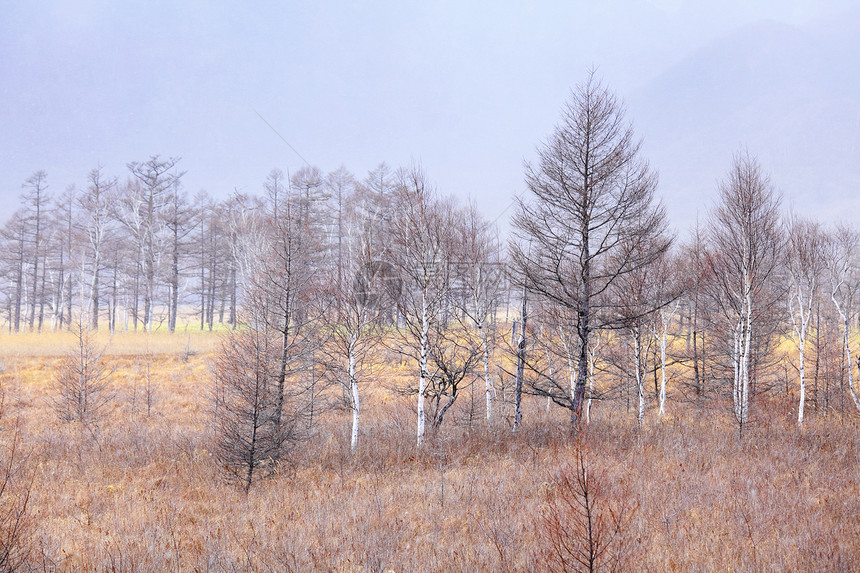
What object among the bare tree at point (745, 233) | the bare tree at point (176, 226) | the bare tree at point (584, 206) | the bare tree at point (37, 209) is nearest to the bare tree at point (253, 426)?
the bare tree at point (584, 206)

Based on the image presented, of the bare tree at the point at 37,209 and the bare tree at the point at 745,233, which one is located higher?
the bare tree at the point at 37,209

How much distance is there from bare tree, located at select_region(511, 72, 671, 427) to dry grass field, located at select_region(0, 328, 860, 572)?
9.84 feet

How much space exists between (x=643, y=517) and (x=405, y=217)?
963cm

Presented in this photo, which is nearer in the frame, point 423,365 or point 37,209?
point 423,365

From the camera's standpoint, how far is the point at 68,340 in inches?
1046

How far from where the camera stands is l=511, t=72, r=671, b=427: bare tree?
34.9 feet

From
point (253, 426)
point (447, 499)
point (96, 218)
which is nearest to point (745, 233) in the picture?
point (447, 499)

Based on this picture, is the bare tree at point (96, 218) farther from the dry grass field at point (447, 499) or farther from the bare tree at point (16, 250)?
the dry grass field at point (447, 499)

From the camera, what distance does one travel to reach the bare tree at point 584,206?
10641 millimetres

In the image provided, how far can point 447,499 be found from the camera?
807 centimetres

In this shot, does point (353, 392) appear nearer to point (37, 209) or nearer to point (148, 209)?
point (148, 209)

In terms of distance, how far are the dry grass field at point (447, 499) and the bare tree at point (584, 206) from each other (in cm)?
300

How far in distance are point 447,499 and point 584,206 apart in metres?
7.48

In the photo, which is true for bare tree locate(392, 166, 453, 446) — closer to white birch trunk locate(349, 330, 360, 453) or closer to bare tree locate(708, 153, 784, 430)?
white birch trunk locate(349, 330, 360, 453)
